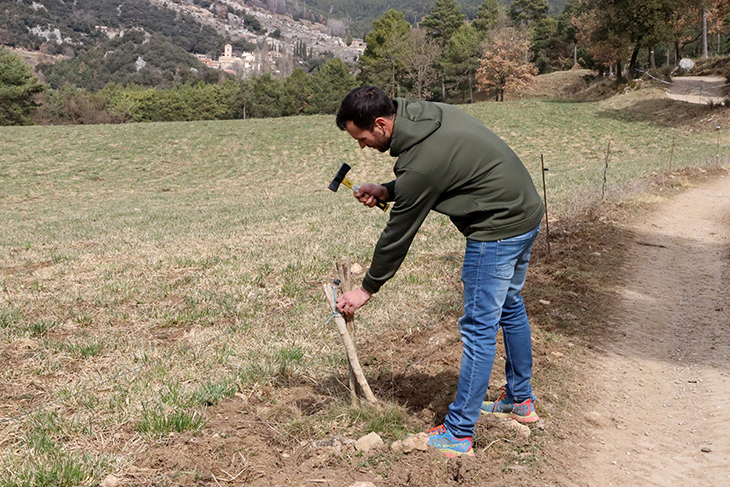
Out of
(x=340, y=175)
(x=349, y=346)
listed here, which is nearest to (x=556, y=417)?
(x=349, y=346)

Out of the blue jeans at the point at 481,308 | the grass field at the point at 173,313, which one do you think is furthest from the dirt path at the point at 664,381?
the grass field at the point at 173,313

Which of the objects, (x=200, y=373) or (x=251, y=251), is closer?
(x=200, y=373)

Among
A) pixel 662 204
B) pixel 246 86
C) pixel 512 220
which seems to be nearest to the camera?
pixel 512 220

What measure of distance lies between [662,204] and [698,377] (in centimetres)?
872

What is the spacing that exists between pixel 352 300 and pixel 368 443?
0.89 m

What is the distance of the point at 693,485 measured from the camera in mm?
3086

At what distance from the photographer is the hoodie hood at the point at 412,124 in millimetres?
2852

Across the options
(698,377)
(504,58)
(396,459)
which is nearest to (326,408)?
(396,459)

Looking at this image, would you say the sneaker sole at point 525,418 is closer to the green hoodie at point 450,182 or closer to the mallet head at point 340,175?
the green hoodie at point 450,182

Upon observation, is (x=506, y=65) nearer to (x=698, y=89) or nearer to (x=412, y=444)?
(x=698, y=89)

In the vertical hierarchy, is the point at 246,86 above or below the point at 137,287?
above

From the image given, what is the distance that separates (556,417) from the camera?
3.85 m

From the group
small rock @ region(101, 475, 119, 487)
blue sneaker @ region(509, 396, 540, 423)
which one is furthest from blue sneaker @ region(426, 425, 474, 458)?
small rock @ region(101, 475, 119, 487)

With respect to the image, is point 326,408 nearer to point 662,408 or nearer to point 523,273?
point 523,273
